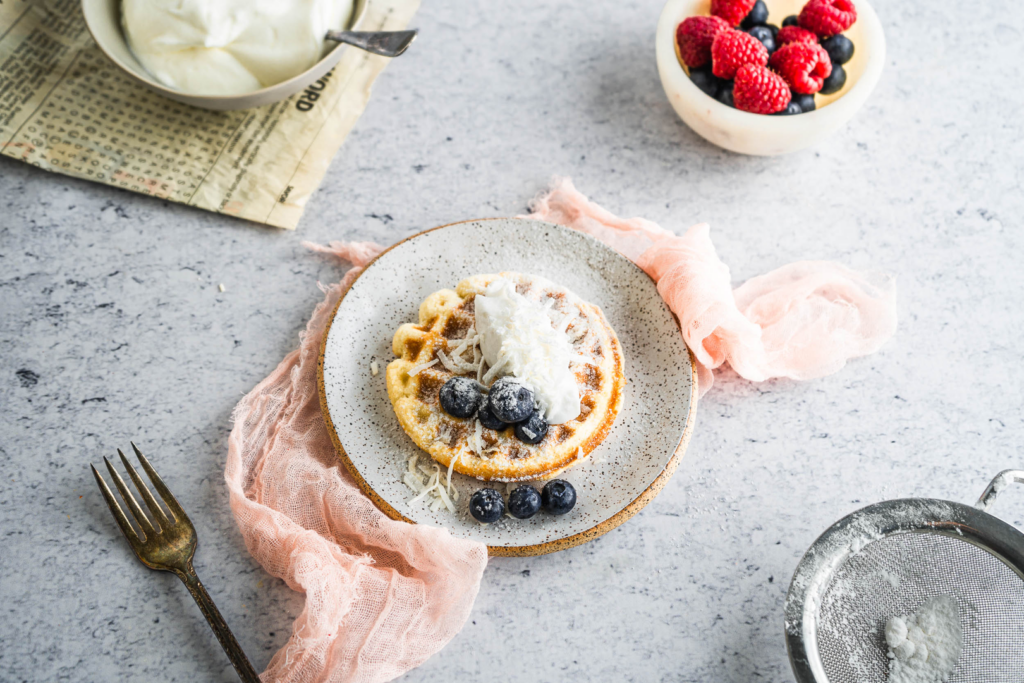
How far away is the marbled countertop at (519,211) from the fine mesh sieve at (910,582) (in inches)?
7.4

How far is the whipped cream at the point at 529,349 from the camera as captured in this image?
5.45 feet

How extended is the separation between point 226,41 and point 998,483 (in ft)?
7.39

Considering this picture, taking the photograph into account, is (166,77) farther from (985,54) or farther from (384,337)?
(985,54)

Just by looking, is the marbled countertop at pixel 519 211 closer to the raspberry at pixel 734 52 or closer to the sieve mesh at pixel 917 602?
the sieve mesh at pixel 917 602

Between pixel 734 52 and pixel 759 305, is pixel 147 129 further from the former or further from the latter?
pixel 759 305

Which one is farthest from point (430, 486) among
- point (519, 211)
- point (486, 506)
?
point (519, 211)

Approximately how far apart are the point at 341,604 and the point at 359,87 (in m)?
1.67

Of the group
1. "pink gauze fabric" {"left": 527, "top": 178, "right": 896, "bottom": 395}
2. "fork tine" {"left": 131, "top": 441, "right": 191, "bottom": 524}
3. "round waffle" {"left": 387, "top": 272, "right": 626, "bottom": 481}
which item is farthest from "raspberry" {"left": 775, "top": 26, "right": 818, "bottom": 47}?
"fork tine" {"left": 131, "top": 441, "right": 191, "bottom": 524}

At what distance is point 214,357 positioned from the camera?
6.55ft

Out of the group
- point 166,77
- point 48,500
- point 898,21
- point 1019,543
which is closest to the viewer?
point 1019,543

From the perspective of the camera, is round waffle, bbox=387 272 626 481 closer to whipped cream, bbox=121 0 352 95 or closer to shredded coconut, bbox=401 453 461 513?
shredded coconut, bbox=401 453 461 513

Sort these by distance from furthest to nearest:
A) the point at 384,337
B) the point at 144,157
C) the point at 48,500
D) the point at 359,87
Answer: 1. the point at 359,87
2. the point at 144,157
3. the point at 384,337
4. the point at 48,500

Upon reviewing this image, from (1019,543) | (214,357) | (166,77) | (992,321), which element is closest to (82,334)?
(214,357)

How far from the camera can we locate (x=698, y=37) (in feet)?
6.93
